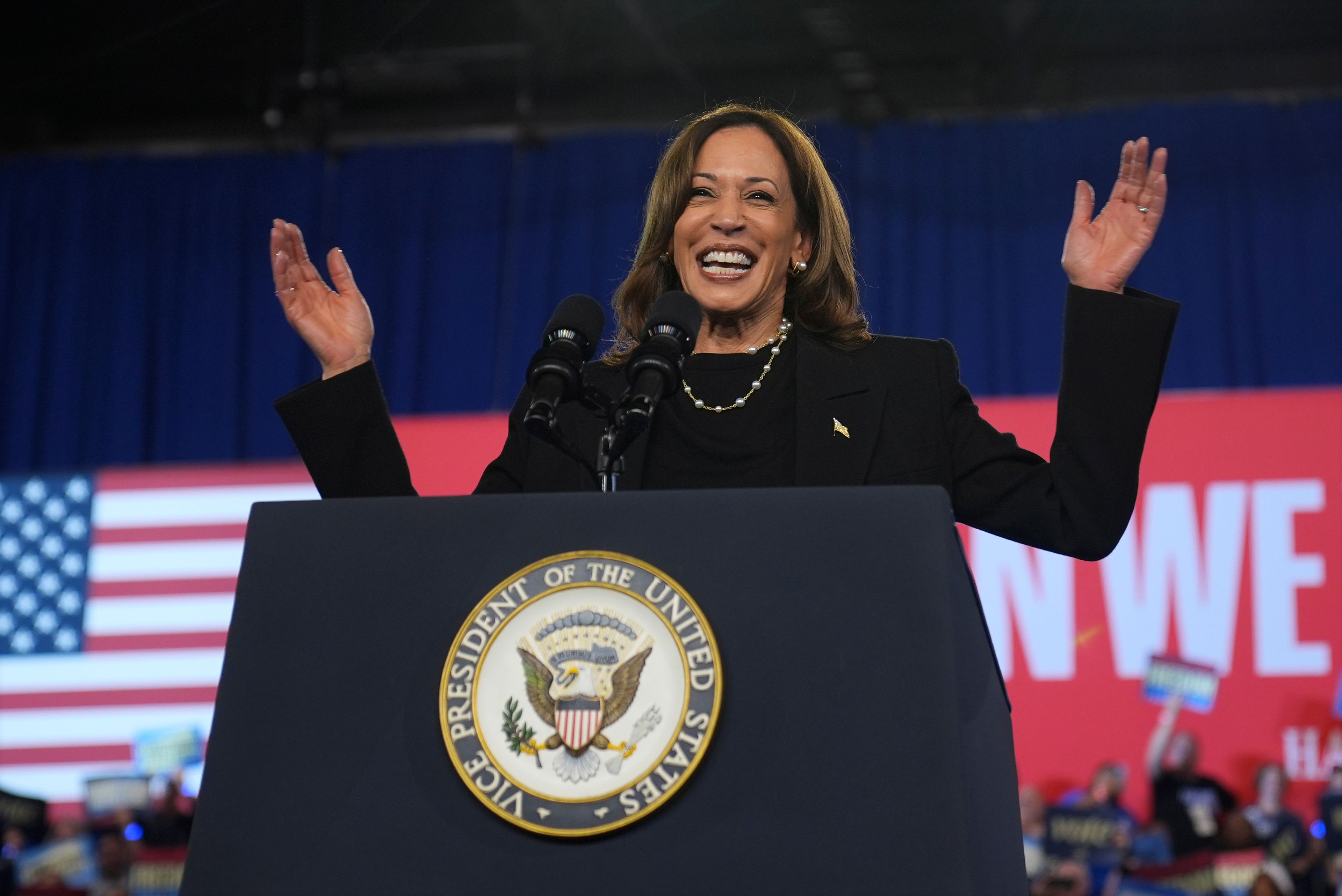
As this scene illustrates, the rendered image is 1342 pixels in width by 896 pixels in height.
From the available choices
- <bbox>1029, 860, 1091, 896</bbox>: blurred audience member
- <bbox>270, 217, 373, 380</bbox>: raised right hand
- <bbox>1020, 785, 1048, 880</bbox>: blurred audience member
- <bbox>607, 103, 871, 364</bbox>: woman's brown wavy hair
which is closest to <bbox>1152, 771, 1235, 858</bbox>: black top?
<bbox>1020, 785, 1048, 880</bbox>: blurred audience member

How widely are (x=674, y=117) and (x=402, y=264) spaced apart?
174 centimetres

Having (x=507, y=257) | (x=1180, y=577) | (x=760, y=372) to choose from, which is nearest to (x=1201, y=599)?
(x=1180, y=577)

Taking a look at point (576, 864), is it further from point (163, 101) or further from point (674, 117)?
point (163, 101)

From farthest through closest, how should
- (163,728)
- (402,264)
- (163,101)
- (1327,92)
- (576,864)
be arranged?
(163,101)
(402,264)
(1327,92)
(163,728)
(576,864)

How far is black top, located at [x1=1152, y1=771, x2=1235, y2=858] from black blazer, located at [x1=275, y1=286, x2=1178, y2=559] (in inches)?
159

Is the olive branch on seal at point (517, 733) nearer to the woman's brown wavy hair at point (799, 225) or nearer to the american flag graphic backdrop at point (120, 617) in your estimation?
the woman's brown wavy hair at point (799, 225)

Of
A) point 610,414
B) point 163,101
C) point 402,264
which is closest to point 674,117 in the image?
point 402,264

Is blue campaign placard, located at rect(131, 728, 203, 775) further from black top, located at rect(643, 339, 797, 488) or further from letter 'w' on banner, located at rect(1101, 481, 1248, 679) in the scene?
black top, located at rect(643, 339, 797, 488)

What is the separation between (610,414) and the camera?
1066 millimetres

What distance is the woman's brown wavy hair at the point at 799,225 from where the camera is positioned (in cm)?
162

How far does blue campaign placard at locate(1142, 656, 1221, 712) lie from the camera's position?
5.11 meters

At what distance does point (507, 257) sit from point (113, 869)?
3827mm

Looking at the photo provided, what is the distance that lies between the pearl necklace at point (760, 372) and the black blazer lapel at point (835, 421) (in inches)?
4.0

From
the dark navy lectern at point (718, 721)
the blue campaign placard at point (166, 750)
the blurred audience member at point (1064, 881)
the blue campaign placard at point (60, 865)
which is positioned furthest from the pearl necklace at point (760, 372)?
the blue campaign placard at point (166, 750)
